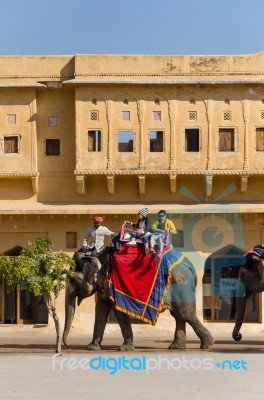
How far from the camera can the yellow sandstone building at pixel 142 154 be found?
33.8 meters

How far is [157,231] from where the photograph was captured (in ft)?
83.3

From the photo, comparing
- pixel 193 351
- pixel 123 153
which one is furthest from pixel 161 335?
pixel 193 351

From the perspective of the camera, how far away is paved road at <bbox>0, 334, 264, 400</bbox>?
1759 centimetres

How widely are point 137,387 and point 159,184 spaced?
1659 centimetres

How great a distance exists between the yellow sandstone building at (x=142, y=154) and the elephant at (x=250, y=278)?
20.9 feet

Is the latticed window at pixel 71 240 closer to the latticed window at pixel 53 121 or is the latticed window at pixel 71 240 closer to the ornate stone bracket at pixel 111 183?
the ornate stone bracket at pixel 111 183

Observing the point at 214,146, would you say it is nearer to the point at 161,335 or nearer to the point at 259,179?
the point at 259,179

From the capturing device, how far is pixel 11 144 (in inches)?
1356

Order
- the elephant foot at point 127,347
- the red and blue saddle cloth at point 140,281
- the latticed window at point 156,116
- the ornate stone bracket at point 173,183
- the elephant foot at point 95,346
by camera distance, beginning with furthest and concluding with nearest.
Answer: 1. the latticed window at point 156,116
2. the ornate stone bracket at point 173,183
3. the elephant foot at point 95,346
4. the elephant foot at point 127,347
5. the red and blue saddle cloth at point 140,281

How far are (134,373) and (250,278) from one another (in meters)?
7.34

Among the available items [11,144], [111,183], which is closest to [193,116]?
[111,183]

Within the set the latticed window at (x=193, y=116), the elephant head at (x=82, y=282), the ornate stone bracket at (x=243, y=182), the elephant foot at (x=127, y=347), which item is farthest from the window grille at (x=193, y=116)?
the elephant foot at (x=127, y=347)

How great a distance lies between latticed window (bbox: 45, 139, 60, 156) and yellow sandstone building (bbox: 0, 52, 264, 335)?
13 cm

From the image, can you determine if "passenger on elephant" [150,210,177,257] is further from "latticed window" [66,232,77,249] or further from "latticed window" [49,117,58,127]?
"latticed window" [49,117,58,127]
